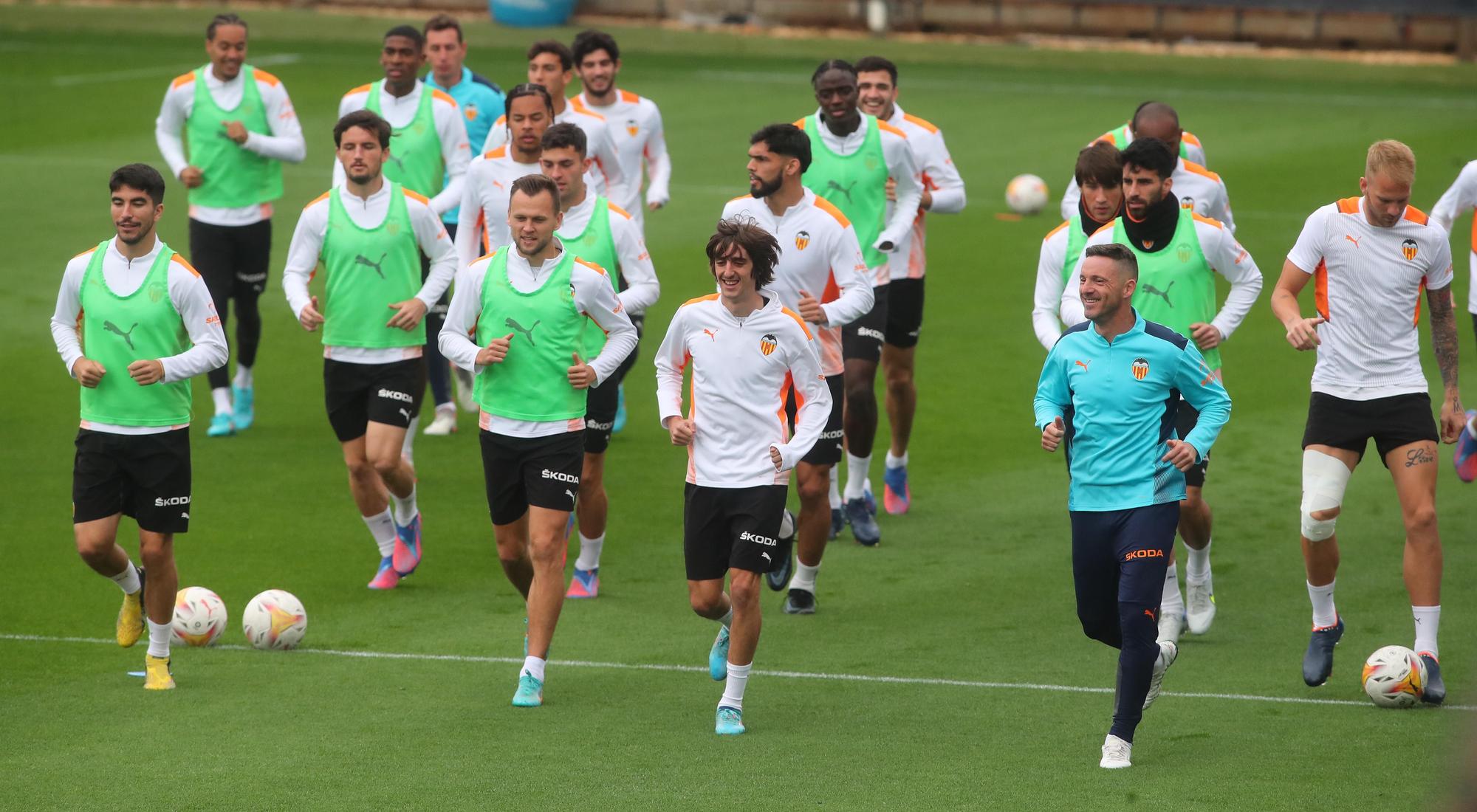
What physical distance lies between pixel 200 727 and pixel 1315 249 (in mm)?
5162

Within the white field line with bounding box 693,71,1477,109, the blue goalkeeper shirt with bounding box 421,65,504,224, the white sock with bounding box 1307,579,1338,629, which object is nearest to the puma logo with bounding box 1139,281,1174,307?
the white sock with bounding box 1307,579,1338,629

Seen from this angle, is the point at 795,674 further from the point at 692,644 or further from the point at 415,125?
the point at 415,125

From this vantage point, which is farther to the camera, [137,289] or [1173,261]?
[1173,261]

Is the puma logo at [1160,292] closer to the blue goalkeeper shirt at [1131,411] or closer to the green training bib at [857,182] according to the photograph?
the blue goalkeeper shirt at [1131,411]

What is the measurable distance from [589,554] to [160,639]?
2443mm

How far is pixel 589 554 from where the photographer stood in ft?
33.0

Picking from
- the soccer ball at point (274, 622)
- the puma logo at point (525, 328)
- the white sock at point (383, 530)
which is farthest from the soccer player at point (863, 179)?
the soccer ball at point (274, 622)

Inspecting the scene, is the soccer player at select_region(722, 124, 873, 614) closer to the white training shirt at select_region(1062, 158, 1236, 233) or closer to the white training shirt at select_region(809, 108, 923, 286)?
the white training shirt at select_region(809, 108, 923, 286)

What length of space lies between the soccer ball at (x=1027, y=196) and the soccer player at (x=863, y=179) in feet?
34.8

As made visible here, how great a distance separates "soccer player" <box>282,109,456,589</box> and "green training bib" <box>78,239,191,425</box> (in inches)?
57.6

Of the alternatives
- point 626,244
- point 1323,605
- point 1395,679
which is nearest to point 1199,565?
point 1323,605

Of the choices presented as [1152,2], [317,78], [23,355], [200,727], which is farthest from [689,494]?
[1152,2]

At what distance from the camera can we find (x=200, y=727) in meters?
7.86

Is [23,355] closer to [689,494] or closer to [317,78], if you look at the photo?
[689,494]
